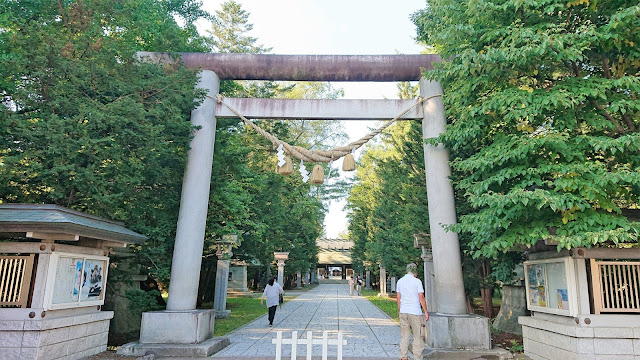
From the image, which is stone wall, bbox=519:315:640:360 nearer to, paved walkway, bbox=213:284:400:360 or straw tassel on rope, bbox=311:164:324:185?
paved walkway, bbox=213:284:400:360

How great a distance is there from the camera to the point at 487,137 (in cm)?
834

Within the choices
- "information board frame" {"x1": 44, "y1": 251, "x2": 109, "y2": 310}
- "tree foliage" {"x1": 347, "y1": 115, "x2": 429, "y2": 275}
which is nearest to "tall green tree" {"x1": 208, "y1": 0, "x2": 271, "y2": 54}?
"tree foliage" {"x1": 347, "y1": 115, "x2": 429, "y2": 275}

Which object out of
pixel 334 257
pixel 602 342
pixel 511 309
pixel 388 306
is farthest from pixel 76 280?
pixel 334 257

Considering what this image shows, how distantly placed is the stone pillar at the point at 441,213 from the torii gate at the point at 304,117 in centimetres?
2

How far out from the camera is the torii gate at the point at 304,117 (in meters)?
8.00

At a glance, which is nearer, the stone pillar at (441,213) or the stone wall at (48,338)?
the stone wall at (48,338)

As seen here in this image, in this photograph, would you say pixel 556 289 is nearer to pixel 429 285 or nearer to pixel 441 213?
pixel 441 213

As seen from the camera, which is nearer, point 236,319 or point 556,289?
point 556,289

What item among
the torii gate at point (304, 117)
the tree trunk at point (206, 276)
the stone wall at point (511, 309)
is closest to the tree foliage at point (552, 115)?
the torii gate at point (304, 117)

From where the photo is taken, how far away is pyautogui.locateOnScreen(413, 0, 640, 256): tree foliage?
589 centimetres

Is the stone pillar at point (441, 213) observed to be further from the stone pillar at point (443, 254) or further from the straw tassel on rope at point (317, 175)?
the straw tassel on rope at point (317, 175)

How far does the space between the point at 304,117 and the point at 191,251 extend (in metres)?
4.06

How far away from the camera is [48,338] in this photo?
21.1ft

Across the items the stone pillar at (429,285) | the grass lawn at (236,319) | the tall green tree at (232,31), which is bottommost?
the grass lawn at (236,319)
